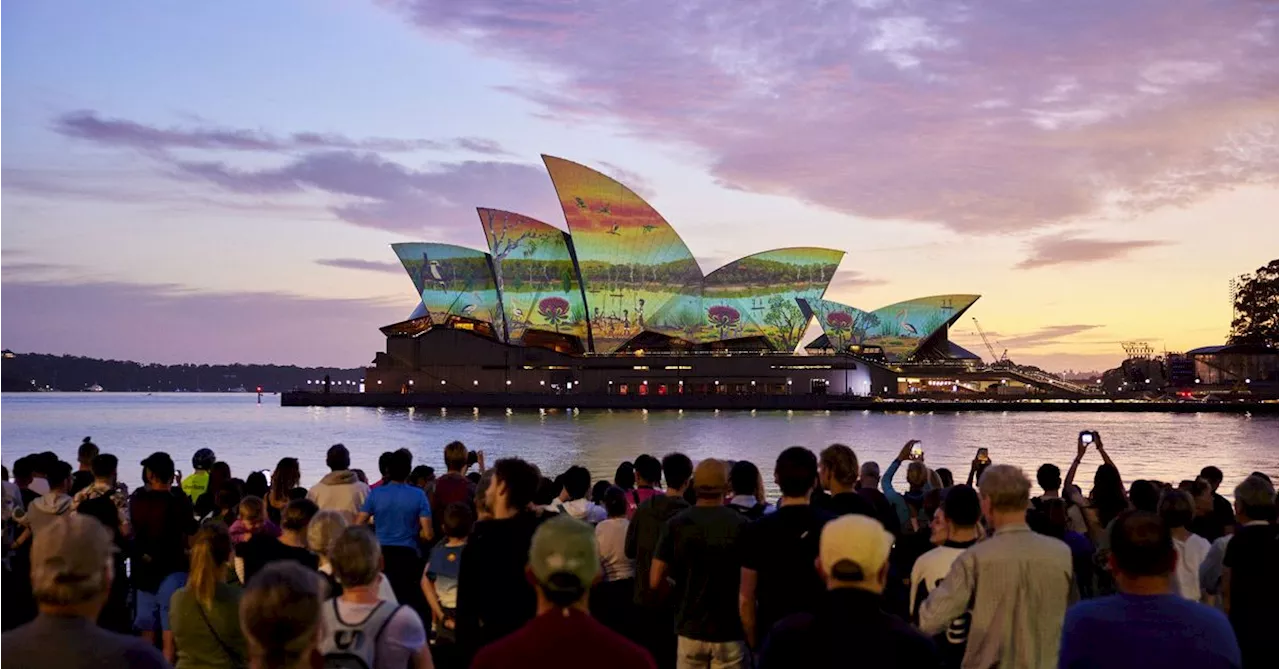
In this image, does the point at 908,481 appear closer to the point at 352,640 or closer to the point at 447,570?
the point at 447,570

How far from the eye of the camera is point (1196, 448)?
43.5 m

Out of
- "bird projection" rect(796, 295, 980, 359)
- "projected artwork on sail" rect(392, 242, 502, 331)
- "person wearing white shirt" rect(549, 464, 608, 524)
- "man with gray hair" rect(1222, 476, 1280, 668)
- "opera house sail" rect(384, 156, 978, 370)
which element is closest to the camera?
"man with gray hair" rect(1222, 476, 1280, 668)

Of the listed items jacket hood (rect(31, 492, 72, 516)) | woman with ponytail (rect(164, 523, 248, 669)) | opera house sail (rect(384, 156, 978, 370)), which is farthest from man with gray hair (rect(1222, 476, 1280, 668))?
opera house sail (rect(384, 156, 978, 370))

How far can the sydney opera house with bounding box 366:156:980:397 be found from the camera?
81750 millimetres

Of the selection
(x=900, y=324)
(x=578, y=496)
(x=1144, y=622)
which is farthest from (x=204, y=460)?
(x=900, y=324)

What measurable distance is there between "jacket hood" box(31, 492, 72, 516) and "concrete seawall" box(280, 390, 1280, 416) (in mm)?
77777

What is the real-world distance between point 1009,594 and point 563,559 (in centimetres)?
171

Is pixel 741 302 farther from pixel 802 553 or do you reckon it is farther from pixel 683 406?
pixel 802 553

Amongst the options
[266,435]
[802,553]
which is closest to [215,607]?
[802,553]

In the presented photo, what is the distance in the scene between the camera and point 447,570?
514 cm

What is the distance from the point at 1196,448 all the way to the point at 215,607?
44.5m

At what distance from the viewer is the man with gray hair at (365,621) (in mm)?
3352

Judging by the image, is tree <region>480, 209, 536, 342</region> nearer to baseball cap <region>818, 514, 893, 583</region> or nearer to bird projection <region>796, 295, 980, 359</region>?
bird projection <region>796, 295, 980, 359</region>

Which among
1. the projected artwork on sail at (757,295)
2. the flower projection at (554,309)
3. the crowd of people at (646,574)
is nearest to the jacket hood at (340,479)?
the crowd of people at (646,574)
